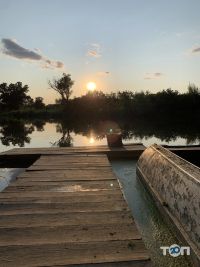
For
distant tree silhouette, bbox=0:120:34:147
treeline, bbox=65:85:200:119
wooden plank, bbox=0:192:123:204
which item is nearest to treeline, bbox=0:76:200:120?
treeline, bbox=65:85:200:119

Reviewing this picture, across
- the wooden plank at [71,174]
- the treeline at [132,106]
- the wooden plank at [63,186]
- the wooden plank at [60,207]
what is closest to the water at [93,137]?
the wooden plank at [71,174]

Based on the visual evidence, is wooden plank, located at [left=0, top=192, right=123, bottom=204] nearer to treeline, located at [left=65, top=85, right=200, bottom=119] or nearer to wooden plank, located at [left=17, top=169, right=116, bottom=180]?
wooden plank, located at [left=17, top=169, right=116, bottom=180]

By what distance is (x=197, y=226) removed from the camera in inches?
149

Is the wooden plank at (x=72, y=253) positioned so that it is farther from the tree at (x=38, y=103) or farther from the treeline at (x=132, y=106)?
the tree at (x=38, y=103)

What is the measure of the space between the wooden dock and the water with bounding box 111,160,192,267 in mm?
538

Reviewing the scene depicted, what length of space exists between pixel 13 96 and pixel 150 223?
89283 millimetres

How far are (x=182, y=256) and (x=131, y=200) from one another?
3.04 meters

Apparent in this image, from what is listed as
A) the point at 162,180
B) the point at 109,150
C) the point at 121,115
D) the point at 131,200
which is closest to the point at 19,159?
the point at 109,150

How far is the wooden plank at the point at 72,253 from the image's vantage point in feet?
10.5

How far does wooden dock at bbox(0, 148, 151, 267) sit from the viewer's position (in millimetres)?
3285

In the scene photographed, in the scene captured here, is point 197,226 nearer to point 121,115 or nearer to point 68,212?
point 68,212

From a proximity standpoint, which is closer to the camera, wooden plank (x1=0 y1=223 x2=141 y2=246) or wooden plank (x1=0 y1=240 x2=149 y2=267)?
wooden plank (x1=0 y1=240 x2=149 y2=267)

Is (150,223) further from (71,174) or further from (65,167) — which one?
(65,167)

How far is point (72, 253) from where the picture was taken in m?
3.39
